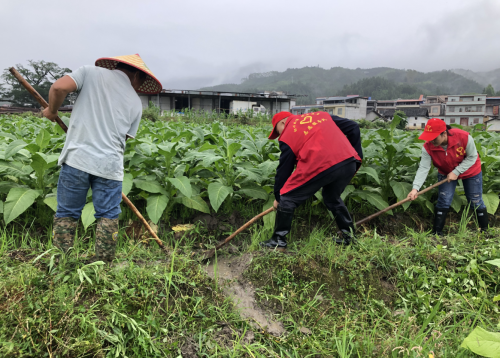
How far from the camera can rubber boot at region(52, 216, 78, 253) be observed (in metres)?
2.48

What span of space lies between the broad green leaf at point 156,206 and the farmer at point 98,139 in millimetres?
627

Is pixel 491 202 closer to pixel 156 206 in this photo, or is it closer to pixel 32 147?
pixel 156 206

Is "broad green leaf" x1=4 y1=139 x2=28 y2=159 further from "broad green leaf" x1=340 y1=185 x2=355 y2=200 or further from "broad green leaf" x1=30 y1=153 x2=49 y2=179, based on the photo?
"broad green leaf" x1=340 y1=185 x2=355 y2=200

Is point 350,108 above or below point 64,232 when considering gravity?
above

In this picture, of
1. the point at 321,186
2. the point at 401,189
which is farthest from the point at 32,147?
the point at 401,189

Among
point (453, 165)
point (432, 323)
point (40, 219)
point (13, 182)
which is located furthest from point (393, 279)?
point (13, 182)

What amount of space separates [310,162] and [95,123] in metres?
1.81

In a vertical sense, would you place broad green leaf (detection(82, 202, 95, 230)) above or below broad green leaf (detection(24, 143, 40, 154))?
below

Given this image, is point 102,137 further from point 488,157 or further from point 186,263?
point 488,157

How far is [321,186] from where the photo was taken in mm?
3156

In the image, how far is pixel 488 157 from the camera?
421 centimetres

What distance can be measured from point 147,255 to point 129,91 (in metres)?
1.41

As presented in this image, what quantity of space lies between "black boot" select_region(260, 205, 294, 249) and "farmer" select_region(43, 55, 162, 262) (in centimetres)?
147

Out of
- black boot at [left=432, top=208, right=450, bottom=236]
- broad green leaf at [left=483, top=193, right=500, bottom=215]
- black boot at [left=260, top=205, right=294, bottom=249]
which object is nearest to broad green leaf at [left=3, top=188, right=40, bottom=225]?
black boot at [left=260, top=205, right=294, bottom=249]
